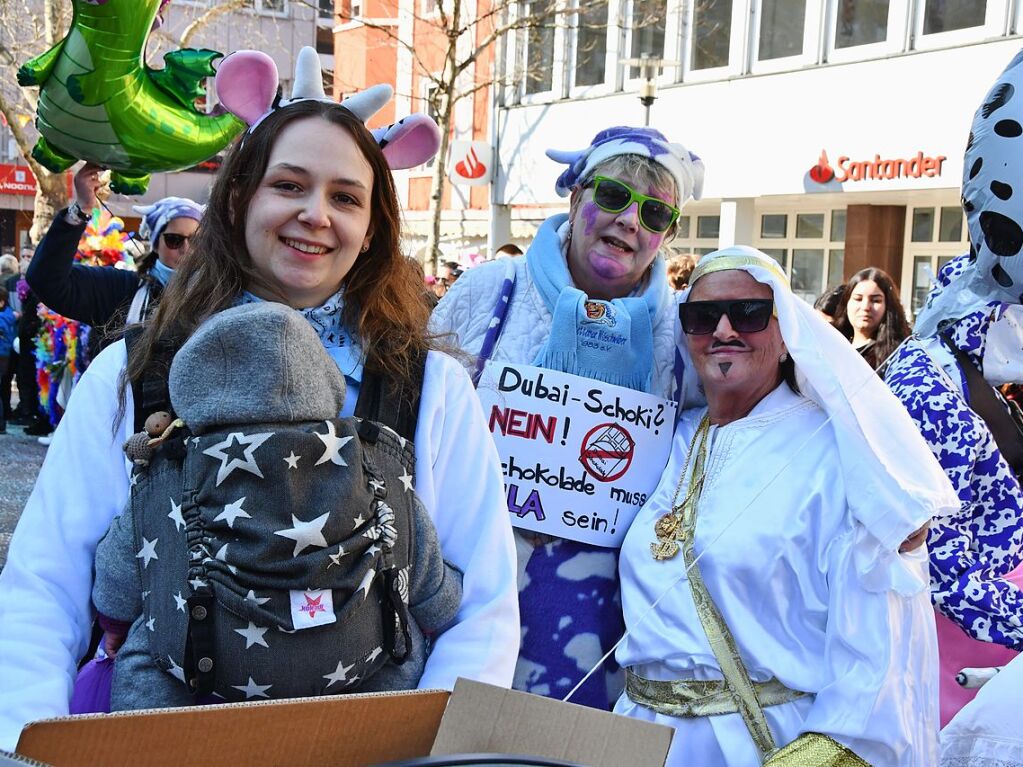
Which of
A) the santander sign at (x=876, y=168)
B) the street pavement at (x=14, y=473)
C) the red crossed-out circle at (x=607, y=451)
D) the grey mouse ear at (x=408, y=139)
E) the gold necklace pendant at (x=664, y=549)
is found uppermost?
the santander sign at (x=876, y=168)

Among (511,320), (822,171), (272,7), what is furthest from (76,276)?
(272,7)

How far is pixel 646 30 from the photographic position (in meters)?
18.2

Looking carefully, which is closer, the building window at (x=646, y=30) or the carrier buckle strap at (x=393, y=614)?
the carrier buckle strap at (x=393, y=614)

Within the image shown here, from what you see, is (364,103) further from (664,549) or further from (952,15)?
(952,15)

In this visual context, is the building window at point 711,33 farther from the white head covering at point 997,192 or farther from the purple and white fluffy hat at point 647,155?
the white head covering at point 997,192

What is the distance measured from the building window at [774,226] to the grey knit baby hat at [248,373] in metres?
15.8

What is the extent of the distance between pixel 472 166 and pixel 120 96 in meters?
17.1

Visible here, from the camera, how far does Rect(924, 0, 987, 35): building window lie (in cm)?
1329

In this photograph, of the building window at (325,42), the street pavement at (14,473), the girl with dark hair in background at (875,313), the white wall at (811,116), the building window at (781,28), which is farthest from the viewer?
the building window at (325,42)

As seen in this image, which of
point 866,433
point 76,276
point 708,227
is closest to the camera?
point 866,433

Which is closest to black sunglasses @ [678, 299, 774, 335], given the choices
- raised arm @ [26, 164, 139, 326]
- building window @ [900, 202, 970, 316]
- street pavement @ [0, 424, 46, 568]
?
raised arm @ [26, 164, 139, 326]

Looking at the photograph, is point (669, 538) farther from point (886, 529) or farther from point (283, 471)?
point (283, 471)

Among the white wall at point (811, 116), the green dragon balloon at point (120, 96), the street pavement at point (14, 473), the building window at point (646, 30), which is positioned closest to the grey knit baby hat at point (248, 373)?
the green dragon balloon at point (120, 96)

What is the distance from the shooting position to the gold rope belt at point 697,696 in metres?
2.46
